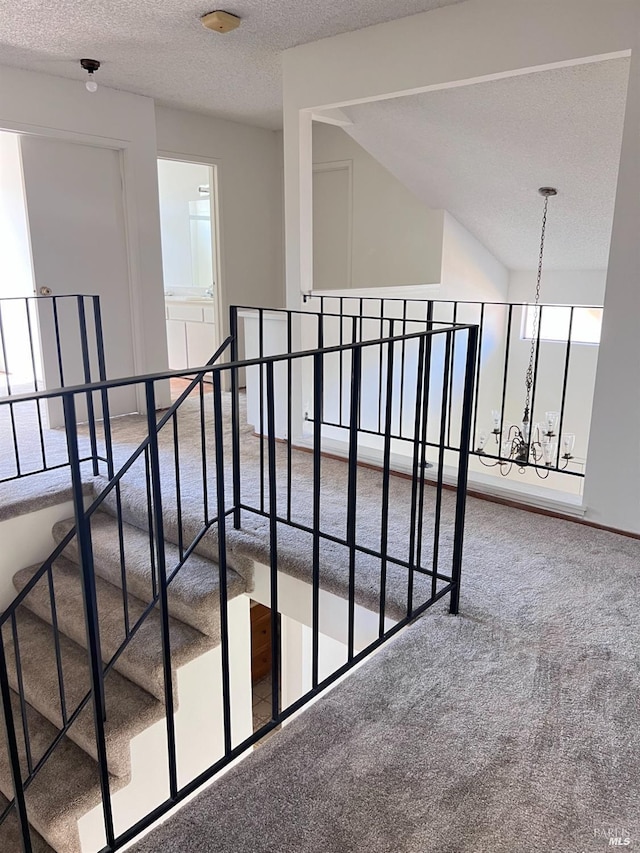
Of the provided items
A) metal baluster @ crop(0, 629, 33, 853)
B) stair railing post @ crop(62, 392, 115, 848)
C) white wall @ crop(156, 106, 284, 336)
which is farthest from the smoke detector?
metal baluster @ crop(0, 629, 33, 853)

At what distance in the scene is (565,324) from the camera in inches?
243

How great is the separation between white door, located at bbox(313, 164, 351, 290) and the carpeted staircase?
10.6 feet

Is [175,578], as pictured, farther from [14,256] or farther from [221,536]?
[14,256]

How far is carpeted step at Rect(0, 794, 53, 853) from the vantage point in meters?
2.40

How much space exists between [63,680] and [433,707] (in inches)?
69.6

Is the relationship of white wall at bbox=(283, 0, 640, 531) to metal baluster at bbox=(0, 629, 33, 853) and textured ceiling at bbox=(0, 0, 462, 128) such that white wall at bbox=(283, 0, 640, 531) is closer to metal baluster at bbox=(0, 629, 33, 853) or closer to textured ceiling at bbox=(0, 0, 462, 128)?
textured ceiling at bbox=(0, 0, 462, 128)

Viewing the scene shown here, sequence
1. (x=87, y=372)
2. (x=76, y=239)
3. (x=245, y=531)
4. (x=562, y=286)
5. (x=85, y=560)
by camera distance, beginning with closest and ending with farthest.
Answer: (x=85, y=560), (x=245, y=531), (x=87, y=372), (x=76, y=239), (x=562, y=286)

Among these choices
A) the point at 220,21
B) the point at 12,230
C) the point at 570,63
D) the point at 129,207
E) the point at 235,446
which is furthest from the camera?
the point at 12,230

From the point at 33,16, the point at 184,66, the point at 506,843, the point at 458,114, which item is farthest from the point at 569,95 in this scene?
the point at 506,843

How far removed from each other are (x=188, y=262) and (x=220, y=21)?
140 inches

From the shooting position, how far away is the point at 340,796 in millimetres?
1453

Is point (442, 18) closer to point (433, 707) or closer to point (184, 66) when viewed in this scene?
point (184, 66)

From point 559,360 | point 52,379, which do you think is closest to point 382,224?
point 559,360

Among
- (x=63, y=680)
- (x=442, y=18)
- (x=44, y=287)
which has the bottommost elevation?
(x=63, y=680)
